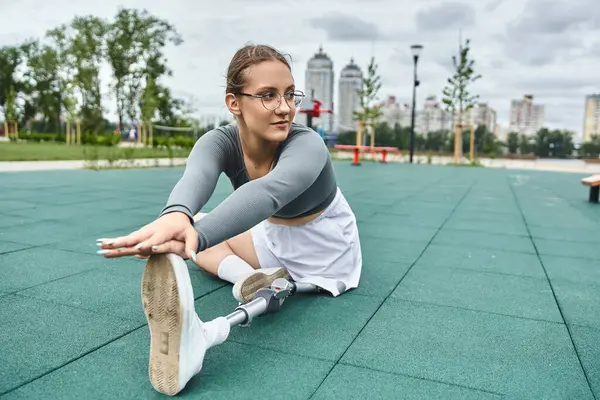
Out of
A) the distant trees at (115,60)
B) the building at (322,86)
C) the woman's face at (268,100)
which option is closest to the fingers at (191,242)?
the woman's face at (268,100)

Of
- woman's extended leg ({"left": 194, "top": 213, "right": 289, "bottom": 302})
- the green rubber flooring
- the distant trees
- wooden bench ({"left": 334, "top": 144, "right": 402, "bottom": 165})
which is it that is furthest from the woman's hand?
the distant trees

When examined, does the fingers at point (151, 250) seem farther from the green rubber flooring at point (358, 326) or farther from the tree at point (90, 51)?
the tree at point (90, 51)

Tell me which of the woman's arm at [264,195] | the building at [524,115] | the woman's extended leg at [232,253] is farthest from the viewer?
the building at [524,115]

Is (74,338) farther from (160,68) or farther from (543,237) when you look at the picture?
(160,68)

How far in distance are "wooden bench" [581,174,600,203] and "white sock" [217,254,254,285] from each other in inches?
249

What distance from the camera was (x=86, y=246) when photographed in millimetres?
3551

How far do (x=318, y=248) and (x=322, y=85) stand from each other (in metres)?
24.4

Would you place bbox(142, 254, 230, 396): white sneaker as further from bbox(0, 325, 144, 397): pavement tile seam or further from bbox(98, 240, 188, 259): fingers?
bbox(0, 325, 144, 397): pavement tile seam

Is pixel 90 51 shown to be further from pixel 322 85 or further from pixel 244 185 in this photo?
pixel 244 185

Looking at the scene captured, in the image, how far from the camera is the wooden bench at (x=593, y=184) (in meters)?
7.21

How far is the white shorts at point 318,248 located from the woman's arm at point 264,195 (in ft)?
1.79

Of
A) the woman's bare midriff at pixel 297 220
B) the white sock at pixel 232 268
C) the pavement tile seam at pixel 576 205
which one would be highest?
the woman's bare midriff at pixel 297 220

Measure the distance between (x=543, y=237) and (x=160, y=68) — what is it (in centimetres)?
3935

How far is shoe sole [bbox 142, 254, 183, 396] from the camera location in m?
1.40
